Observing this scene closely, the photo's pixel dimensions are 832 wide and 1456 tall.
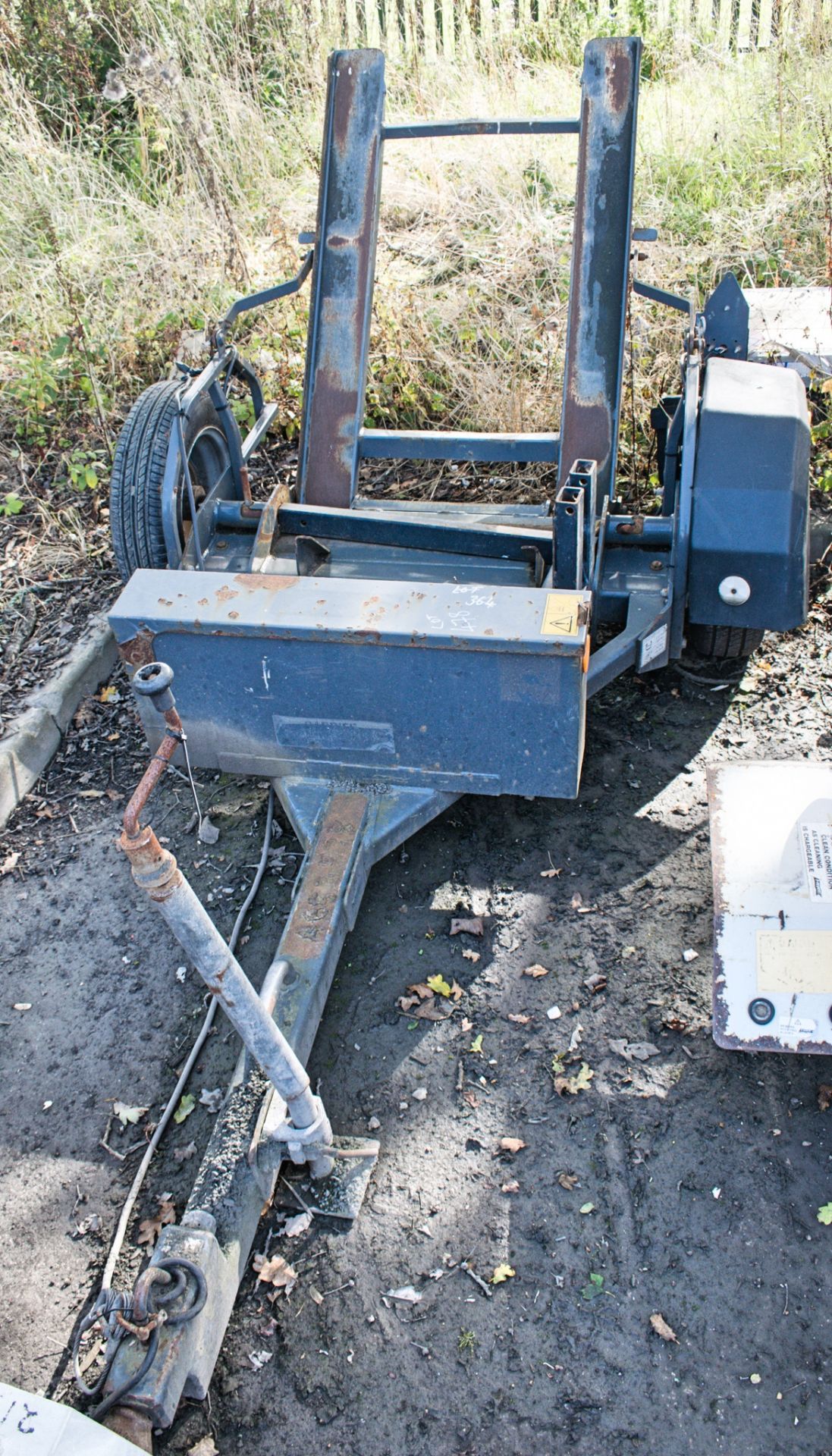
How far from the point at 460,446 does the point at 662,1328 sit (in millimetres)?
2977

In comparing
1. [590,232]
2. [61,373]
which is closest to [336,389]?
[590,232]

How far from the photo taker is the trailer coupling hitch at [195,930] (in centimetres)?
175

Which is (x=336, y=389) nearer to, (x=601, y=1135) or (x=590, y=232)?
(x=590, y=232)

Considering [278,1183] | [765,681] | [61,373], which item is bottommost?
[278,1183]

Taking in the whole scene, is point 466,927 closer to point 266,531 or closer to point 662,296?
point 266,531

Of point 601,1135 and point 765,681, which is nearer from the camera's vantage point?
point 601,1135

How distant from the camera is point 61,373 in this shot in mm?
5871

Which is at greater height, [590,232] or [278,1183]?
[590,232]

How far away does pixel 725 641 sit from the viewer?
158 inches

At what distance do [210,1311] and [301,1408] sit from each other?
316 millimetres

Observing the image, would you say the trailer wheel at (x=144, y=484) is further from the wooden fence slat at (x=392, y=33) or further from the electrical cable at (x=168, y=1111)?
the wooden fence slat at (x=392, y=33)

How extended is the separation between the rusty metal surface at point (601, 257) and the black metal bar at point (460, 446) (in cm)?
14

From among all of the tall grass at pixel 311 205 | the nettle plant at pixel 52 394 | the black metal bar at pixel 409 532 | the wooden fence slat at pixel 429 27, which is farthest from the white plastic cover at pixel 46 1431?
the wooden fence slat at pixel 429 27

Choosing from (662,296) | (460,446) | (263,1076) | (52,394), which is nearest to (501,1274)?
(263,1076)
